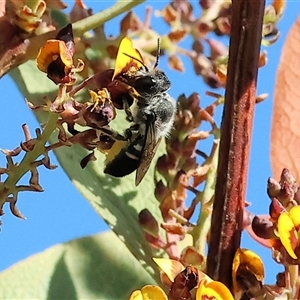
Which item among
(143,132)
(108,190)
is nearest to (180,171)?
(143,132)

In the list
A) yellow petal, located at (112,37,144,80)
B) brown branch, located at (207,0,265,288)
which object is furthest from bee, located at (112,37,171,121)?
brown branch, located at (207,0,265,288)

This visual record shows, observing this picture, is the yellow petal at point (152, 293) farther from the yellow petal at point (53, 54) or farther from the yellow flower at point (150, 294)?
the yellow petal at point (53, 54)

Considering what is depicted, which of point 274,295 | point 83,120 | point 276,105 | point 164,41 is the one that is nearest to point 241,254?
point 274,295

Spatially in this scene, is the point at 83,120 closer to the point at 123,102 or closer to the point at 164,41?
the point at 123,102

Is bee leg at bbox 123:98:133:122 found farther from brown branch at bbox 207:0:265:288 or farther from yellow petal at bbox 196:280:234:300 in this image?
yellow petal at bbox 196:280:234:300

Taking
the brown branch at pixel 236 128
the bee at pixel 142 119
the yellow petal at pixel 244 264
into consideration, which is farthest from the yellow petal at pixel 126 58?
the yellow petal at pixel 244 264
